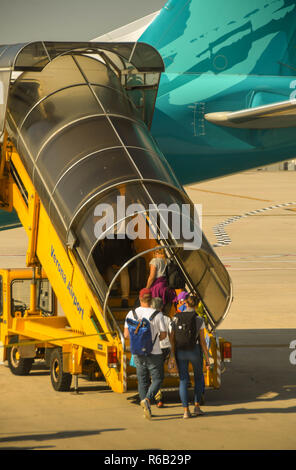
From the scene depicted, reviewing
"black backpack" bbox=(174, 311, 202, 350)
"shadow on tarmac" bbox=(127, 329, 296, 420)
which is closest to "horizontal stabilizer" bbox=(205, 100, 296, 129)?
"shadow on tarmac" bbox=(127, 329, 296, 420)

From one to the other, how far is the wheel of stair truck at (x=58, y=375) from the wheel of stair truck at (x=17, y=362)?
137 cm

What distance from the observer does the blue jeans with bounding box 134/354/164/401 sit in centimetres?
1298

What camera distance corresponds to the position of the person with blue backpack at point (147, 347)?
12875 millimetres

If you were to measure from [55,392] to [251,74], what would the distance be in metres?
12.4

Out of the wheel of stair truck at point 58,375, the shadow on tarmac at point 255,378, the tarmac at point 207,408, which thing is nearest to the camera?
the tarmac at point 207,408

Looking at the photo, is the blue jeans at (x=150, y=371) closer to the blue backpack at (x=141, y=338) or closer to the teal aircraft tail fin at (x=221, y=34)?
the blue backpack at (x=141, y=338)

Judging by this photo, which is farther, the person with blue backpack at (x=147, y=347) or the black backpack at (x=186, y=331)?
the black backpack at (x=186, y=331)

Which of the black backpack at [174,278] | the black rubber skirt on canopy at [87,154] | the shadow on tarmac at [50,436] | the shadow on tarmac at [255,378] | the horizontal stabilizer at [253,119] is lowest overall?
the shadow on tarmac at [50,436]

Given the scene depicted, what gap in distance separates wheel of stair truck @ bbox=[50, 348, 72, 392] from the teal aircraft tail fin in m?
11.1

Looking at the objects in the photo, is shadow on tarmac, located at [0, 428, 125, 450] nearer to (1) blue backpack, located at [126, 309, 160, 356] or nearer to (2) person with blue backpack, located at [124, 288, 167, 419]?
(2) person with blue backpack, located at [124, 288, 167, 419]

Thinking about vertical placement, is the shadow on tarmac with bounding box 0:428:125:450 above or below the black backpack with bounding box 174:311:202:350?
below

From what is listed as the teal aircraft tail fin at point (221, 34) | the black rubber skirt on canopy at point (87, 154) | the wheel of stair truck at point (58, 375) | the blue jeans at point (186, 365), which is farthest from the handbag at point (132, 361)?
the teal aircraft tail fin at point (221, 34)

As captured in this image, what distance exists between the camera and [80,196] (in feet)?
46.2
